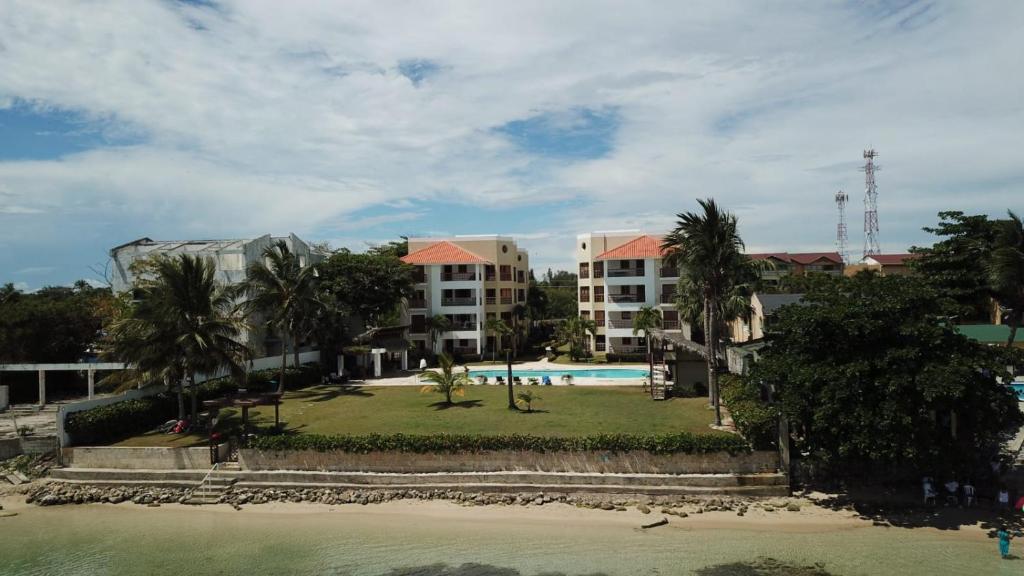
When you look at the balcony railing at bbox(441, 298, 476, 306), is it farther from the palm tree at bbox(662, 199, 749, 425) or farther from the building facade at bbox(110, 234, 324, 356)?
the palm tree at bbox(662, 199, 749, 425)

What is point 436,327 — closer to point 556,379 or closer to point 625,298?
point 556,379

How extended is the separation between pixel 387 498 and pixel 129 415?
42.4 ft

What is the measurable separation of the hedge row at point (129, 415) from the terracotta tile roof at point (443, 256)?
22.9 meters

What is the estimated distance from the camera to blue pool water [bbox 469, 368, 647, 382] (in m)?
42.1

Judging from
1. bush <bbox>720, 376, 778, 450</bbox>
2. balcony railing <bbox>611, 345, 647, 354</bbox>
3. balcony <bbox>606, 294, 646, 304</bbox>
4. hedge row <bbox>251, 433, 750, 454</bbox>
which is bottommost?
hedge row <bbox>251, 433, 750, 454</bbox>

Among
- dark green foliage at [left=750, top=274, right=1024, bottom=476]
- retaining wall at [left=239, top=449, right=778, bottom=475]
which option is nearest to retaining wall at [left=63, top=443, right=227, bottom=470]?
retaining wall at [left=239, top=449, right=778, bottom=475]

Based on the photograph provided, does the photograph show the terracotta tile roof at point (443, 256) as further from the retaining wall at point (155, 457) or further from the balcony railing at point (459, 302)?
the retaining wall at point (155, 457)

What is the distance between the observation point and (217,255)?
147 feet

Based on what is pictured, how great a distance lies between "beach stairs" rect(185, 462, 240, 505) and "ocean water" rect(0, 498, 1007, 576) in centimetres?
87

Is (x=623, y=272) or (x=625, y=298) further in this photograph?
(x=623, y=272)

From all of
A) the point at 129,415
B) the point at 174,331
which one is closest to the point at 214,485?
the point at 129,415

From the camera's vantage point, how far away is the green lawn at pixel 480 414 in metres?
25.5

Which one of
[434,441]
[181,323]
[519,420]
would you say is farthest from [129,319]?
[519,420]

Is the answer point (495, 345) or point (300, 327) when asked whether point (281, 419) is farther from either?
point (495, 345)
